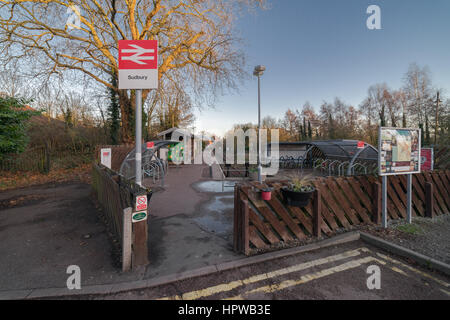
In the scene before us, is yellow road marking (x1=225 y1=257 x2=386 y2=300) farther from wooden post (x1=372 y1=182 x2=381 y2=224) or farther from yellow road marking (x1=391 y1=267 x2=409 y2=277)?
wooden post (x1=372 y1=182 x2=381 y2=224)

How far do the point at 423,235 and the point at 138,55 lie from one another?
5.96 meters

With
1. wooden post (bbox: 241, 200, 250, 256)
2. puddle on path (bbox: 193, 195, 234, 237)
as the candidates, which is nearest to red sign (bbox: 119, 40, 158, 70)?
wooden post (bbox: 241, 200, 250, 256)

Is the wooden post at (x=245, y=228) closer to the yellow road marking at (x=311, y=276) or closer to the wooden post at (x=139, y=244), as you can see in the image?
the yellow road marking at (x=311, y=276)

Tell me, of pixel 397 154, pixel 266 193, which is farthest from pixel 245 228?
pixel 397 154

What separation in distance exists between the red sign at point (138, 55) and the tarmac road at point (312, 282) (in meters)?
3.32

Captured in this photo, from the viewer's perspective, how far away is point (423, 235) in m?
3.52

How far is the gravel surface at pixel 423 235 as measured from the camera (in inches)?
118

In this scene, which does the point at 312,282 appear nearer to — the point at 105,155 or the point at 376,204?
the point at 376,204

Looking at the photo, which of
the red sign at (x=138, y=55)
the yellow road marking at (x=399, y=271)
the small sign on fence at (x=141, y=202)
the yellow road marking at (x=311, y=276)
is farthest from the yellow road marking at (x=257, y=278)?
the red sign at (x=138, y=55)

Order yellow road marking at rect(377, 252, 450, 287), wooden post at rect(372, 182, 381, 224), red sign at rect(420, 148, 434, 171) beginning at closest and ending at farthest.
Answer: yellow road marking at rect(377, 252, 450, 287) < wooden post at rect(372, 182, 381, 224) < red sign at rect(420, 148, 434, 171)

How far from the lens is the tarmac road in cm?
215

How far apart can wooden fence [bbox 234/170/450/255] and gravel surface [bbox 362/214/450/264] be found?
10.4 inches
